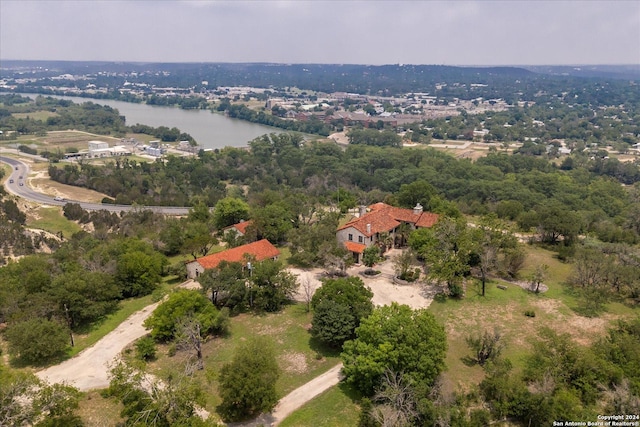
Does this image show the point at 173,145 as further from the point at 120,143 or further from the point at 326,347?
the point at 326,347

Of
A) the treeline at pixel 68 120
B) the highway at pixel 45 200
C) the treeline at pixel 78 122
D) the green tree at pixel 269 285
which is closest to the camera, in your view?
the green tree at pixel 269 285

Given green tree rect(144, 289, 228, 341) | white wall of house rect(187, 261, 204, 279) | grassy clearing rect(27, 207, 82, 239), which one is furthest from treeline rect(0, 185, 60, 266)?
green tree rect(144, 289, 228, 341)

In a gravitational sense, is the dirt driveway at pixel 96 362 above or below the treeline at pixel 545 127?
below

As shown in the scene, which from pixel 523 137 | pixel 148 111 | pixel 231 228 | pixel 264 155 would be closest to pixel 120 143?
pixel 264 155

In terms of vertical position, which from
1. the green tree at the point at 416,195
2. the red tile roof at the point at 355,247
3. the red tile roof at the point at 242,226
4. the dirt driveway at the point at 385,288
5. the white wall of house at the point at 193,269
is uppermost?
the green tree at the point at 416,195

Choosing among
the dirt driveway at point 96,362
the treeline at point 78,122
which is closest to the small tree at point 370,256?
the dirt driveway at point 96,362

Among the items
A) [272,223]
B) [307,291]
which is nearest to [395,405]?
[307,291]

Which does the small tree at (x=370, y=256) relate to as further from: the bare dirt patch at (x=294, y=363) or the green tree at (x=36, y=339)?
the green tree at (x=36, y=339)

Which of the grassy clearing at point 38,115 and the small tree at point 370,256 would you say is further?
the grassy clearing at point 38,115
